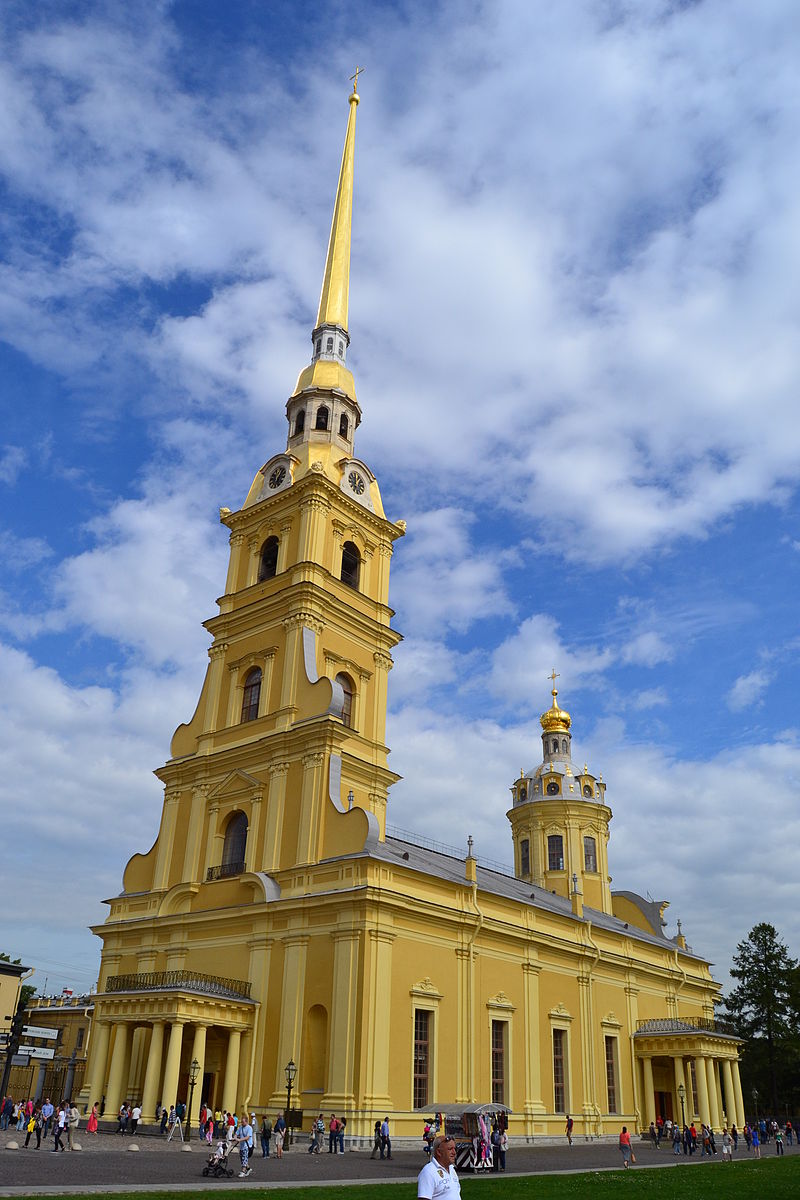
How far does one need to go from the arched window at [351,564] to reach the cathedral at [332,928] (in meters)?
0.13

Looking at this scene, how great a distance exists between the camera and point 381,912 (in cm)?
A: 3006

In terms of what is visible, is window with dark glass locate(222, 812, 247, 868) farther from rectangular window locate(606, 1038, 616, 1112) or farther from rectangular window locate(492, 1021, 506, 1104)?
rectangular window locate(606, 1038, 616, 1112)

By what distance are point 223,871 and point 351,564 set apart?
541 inches

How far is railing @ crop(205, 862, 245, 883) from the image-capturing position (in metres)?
35.4

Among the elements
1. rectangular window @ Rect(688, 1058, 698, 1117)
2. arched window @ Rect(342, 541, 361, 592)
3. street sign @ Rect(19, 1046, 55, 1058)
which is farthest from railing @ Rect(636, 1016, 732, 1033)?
street sign @ Rect(19, 1046, 55, 1058)

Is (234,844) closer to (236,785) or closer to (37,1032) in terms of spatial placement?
(236,785)

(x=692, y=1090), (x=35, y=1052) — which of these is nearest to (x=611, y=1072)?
(x=692, y=1090)

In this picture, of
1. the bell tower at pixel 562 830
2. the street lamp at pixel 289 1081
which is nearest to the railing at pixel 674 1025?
the bell tower at pixel 562 830

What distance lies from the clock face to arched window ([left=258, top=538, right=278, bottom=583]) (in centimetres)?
416

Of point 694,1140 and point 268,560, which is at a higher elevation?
point 268,560

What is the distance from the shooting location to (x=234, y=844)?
36.5 m

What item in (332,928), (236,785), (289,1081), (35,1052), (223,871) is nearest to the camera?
(35,1052)

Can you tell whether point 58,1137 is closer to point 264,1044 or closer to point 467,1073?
point 264,1044

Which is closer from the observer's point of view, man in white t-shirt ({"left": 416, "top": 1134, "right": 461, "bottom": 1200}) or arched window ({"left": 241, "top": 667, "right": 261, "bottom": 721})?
man in white t-shirt ({"left": 416, "top": 1134, "right": 461, "bottom": 1200})
